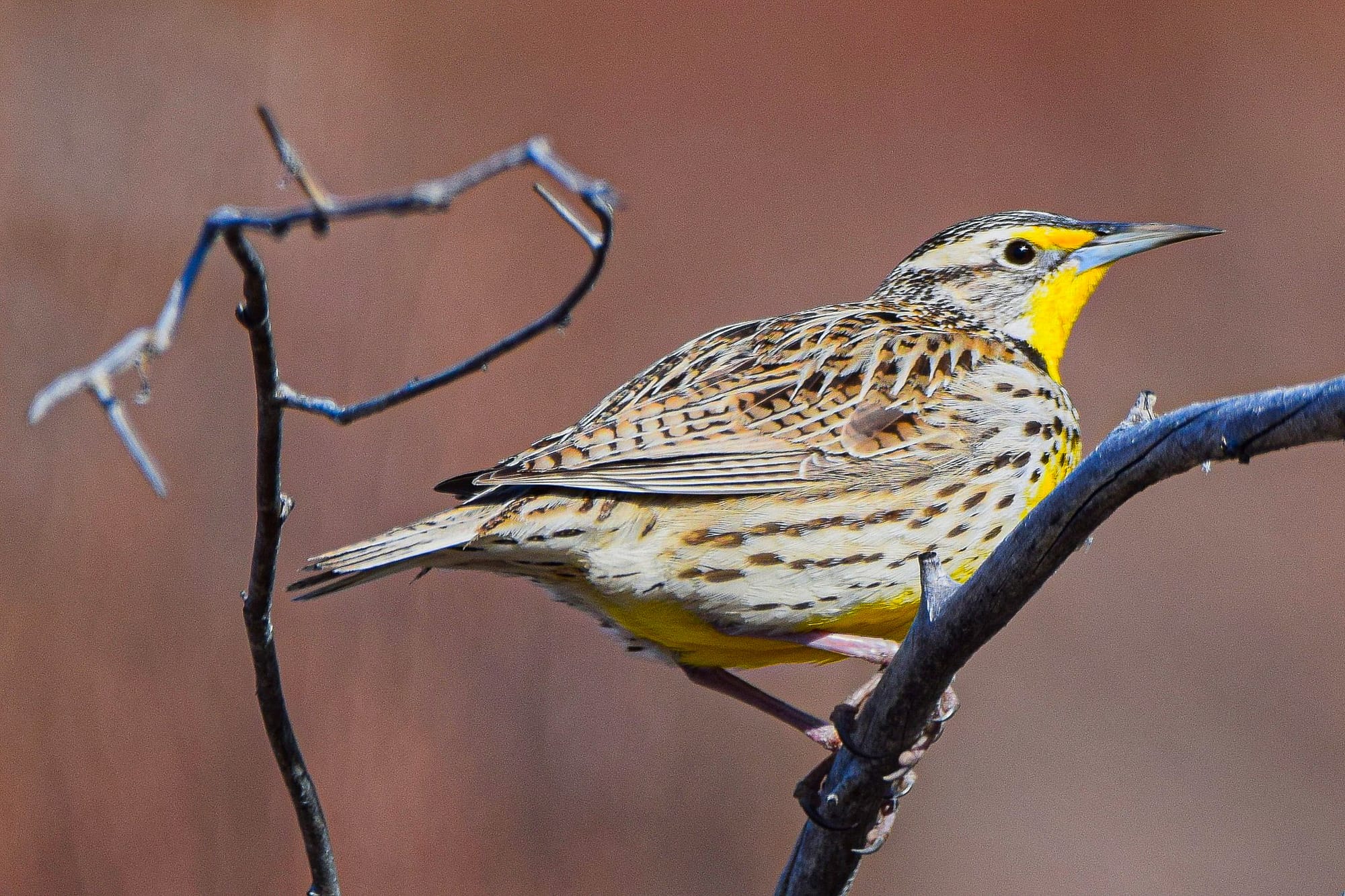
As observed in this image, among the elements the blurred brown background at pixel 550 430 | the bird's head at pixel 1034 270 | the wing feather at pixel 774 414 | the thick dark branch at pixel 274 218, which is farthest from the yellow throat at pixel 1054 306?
the blurred brown background at pixel 550 430

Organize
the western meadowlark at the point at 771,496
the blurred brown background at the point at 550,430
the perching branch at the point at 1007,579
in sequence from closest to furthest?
the perching branch at the point at 1007,579 < the western meadowlark at the point at 771,496 < the blurred brown background at the point at 550,430

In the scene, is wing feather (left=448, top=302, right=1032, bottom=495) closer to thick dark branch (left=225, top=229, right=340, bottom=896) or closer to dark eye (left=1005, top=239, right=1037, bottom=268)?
dark eye (left=1005, top=239, right=1037, bottom=268)

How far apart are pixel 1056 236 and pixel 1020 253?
80mm

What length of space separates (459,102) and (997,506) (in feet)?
11.9

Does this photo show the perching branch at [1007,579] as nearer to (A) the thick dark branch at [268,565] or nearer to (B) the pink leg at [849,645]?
(B) the pink leg at [849,645]

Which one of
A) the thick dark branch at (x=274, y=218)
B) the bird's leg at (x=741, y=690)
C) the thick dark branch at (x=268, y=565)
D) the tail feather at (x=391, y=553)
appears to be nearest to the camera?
the thick dark branch at (x=274, y=218)

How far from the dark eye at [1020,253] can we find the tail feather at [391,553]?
4.11 ft

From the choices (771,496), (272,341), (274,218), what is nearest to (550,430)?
(771,496)

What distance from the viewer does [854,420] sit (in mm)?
2447

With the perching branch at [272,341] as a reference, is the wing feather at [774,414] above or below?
below

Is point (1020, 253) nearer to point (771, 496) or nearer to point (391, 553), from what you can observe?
point (771, 496)

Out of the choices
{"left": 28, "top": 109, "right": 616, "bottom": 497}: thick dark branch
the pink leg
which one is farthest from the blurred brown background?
{"left": 28, "top": 109, "right": 616, "bottom": 497}: thick dark branch

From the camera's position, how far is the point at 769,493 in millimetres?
2326

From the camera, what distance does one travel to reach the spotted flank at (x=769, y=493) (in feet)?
7.40
